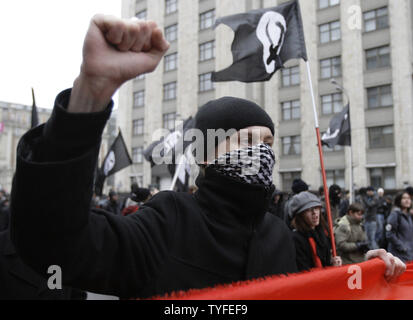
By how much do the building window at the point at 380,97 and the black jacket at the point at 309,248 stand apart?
2373 cm

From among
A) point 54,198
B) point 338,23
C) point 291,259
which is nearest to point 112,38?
point 54,198

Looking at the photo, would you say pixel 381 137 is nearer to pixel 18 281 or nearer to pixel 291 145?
pixel 291 145

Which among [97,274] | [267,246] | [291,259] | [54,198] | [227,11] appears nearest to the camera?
[54,198]

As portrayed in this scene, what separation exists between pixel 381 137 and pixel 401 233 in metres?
20.6

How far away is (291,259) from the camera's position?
66.8 inches

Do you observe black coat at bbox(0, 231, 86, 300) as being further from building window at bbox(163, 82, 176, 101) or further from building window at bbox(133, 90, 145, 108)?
building window at bbox(133, 90, 145, 108)

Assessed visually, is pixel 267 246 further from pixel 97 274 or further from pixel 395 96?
pixel 395 96

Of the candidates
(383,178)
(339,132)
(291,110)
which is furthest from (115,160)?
(291,110)

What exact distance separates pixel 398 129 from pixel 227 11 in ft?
56.2

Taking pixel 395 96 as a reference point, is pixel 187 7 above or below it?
above

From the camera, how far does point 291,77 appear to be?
29.1 m

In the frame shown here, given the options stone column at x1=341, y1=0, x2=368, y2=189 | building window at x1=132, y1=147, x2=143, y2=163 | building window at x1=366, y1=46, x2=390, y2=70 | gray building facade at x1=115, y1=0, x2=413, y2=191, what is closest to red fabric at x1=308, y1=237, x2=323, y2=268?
gray building facade at x1=115, y1=0, x2=413, y2=191

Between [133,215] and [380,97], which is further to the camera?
[380,97]

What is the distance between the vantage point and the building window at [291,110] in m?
28.6
